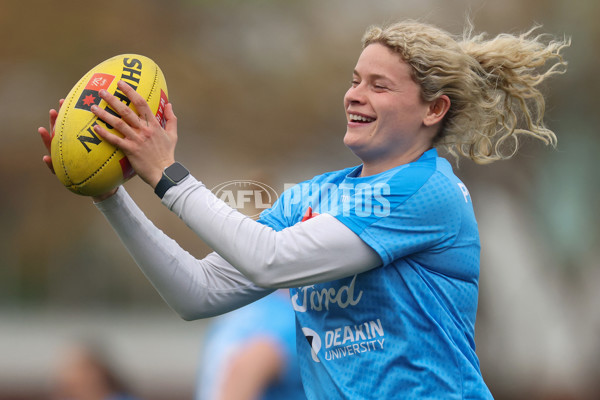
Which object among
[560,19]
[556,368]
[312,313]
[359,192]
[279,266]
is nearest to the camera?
[279,266]

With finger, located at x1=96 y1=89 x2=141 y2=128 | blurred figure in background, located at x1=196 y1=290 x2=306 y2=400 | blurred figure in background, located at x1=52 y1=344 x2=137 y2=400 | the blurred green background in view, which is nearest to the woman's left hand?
finger, located at x1=96 y1=89 x2=141 y2=128

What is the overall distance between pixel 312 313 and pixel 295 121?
15.2 feet

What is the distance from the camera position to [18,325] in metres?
6.30

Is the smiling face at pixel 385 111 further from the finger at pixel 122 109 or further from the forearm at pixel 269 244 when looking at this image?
the finger at pixel 122 109

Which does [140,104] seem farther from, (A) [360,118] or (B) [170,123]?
(A) [360,118]

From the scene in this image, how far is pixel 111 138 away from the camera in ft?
5.02

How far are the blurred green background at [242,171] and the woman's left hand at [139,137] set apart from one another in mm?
4183

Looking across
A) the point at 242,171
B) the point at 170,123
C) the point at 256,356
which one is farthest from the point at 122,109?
the point at 242,171

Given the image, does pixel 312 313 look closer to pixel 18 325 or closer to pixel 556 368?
pixel 556 368

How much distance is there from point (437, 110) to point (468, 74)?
146mm

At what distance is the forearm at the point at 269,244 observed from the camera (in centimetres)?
149

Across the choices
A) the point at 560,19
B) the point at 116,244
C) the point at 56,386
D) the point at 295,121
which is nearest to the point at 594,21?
the point at 560,19

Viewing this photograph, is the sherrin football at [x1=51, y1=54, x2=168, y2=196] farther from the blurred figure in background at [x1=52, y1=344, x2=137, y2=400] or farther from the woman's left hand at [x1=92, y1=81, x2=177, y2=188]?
the blurred figure in background at [x1=52, y1=344, x2=137, y2=400]

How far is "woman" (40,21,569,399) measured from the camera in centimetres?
153
